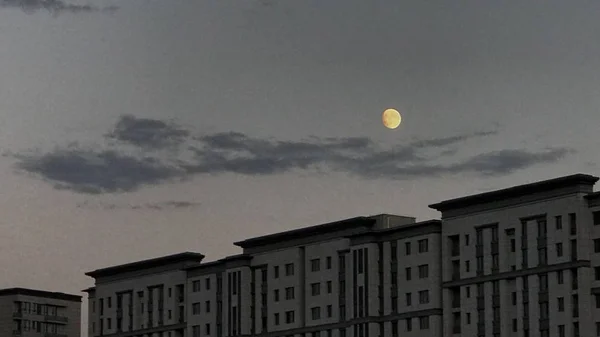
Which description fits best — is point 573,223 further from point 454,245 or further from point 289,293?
point 289,293

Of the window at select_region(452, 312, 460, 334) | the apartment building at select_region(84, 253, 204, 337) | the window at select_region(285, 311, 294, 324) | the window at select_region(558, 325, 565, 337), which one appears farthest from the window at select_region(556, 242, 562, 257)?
the apartment building at select_region(84, 253, 204, 337)

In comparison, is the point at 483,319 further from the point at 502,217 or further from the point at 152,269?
the point at 152,269

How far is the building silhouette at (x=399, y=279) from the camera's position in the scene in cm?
12725

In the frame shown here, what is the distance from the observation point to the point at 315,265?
491ft

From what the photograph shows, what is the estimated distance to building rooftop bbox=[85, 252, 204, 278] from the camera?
16425 centimetres

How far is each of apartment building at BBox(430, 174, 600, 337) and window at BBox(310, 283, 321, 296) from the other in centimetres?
1560

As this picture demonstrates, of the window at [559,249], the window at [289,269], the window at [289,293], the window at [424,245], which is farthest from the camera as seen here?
the window at [289,269]

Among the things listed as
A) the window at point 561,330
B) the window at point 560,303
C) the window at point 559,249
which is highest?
the window at point 559,249

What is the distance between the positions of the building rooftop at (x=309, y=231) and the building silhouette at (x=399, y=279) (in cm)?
10

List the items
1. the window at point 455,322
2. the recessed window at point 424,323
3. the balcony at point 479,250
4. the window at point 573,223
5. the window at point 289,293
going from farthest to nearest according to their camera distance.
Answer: the window at point 289,293
the recessed window at point 424,323
the window at point 455,322
the balcony at point 479,250
the window at point 573,223

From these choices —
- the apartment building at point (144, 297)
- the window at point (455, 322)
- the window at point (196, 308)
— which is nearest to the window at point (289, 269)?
the window at point (196, 308)

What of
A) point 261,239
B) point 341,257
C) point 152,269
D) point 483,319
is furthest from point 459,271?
point 152,269

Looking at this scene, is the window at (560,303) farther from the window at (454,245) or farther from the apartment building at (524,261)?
the window at (454,245)

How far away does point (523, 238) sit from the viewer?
430 feet
